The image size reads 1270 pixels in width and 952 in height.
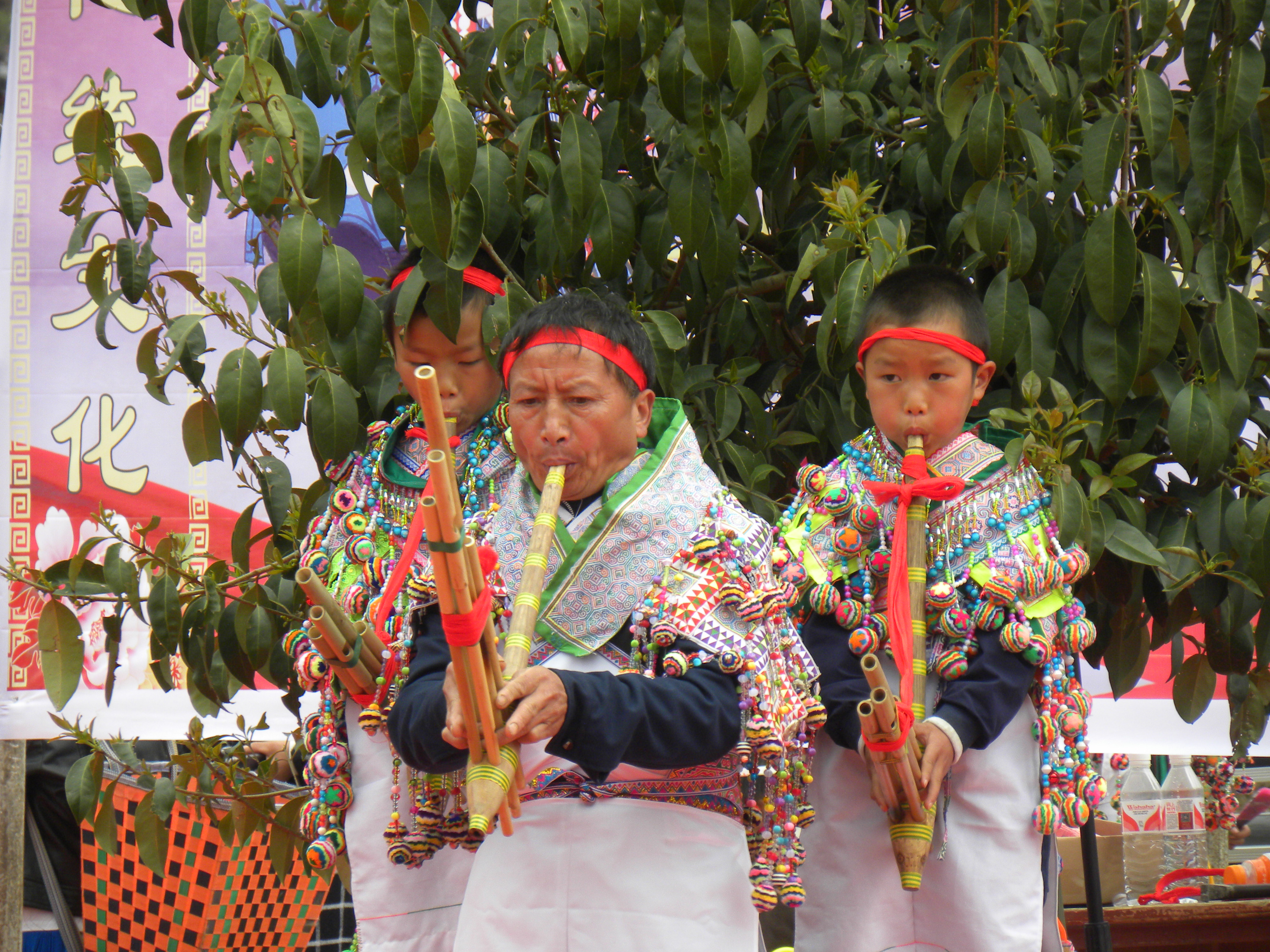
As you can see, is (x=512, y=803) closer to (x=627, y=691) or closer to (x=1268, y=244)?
(x=627, y=691)

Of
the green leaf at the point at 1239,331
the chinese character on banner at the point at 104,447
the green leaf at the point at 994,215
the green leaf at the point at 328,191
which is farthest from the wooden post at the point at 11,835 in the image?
the green leaf at the point at 1239,331

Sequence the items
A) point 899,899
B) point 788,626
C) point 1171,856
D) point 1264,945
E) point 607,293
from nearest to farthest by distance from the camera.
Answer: point 788,626, point 899,899, point 607,293, point 1264,945, point 1171,856

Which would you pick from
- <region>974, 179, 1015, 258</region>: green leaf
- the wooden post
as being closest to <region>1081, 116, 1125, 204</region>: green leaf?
<region>974, 179, 1015, 258</region>: green leaf

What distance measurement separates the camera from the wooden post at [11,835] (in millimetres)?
3750

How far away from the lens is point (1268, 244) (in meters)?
2.30

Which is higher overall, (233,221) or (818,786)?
(233,221)

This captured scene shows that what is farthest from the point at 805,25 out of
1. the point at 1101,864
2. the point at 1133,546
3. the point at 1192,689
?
the point at 1101,864

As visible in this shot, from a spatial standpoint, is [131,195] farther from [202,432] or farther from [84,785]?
[84,785]

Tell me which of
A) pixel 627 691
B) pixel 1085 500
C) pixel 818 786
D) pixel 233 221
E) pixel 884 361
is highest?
pixel 233 221

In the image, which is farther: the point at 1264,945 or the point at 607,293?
the point at 1264,945

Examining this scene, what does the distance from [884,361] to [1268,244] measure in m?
0.93

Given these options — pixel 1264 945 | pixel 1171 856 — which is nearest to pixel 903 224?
pixel 1264 945

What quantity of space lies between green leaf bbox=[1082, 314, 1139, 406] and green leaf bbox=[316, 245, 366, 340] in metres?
1.17

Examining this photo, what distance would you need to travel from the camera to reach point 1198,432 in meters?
1.96
